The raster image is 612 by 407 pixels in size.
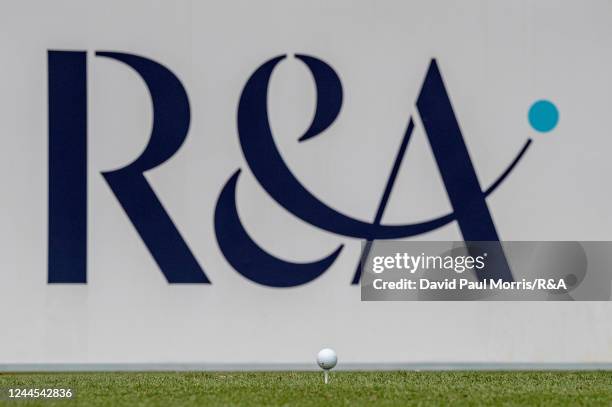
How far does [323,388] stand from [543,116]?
3.65m

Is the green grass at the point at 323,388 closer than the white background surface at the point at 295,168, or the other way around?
the green grass at the point at 323,388

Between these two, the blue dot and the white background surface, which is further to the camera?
the blue dot

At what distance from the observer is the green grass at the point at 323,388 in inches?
333

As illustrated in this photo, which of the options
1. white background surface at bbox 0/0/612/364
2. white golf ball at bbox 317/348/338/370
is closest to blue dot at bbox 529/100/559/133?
white background surface at bbox 0/0/612/364

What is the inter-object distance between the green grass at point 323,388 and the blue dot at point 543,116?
250cm

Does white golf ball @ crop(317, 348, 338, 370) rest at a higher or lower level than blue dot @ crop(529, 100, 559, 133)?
lower

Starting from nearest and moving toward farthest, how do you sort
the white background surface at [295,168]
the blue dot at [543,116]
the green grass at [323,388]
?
the green grass at [323,388]
the white background surface at [295,168]
the blue dot at [543,116]

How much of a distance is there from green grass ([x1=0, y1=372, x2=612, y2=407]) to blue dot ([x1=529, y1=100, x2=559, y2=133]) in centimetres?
250

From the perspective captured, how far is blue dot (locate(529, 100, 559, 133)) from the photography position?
10.5 meters

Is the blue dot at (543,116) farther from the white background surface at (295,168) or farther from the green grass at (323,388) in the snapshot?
the green grass at (323,388)

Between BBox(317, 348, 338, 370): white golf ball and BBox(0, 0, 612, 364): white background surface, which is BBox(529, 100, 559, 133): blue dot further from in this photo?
BBox(317, 348, 338, 370): white golf ball

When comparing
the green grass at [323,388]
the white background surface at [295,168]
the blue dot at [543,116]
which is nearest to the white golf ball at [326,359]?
the green grass at [323,388]

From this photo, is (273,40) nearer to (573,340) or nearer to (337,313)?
(337,313)

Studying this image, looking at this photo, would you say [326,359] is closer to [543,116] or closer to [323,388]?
[323,388]
